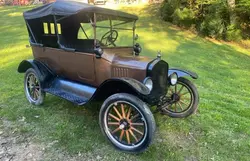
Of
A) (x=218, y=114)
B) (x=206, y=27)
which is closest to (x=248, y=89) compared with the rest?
(x=218, y=114)

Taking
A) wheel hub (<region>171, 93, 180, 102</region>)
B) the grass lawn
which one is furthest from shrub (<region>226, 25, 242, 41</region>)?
wheel hub (<region>171, 93, 180, 102</region>)

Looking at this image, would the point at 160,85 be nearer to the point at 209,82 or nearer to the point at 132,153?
the point at 132,153

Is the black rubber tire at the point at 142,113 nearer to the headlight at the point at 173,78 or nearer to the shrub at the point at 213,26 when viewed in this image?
the headlight at the point at 173,78

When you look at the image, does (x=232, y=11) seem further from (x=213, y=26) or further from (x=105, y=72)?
(x=105, y=72)

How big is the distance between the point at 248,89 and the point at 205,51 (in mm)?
4997

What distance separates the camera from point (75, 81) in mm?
4000

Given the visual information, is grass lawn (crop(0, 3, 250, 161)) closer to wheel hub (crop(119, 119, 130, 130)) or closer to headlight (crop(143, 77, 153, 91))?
wheel hub (crop(119, 119, 130, 130))

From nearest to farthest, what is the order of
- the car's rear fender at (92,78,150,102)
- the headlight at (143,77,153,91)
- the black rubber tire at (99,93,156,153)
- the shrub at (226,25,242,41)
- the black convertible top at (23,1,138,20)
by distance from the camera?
the black rubber tire at (99,93,156,153) < the car's rear fender at (92,78,150,102) < the headlight at (143,77,153,91) < the black convertible top at (23,1,138,20) < the shrub at (226,25,242,41)

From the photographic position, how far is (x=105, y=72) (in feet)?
11.6

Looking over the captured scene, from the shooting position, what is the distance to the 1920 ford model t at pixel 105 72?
300cm

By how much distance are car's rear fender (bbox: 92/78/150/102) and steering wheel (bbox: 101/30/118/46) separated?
906mm

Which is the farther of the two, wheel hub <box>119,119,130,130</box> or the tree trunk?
the tree trunk

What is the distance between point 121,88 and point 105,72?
1.40 feet

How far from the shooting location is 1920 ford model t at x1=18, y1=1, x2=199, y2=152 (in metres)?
3.00
